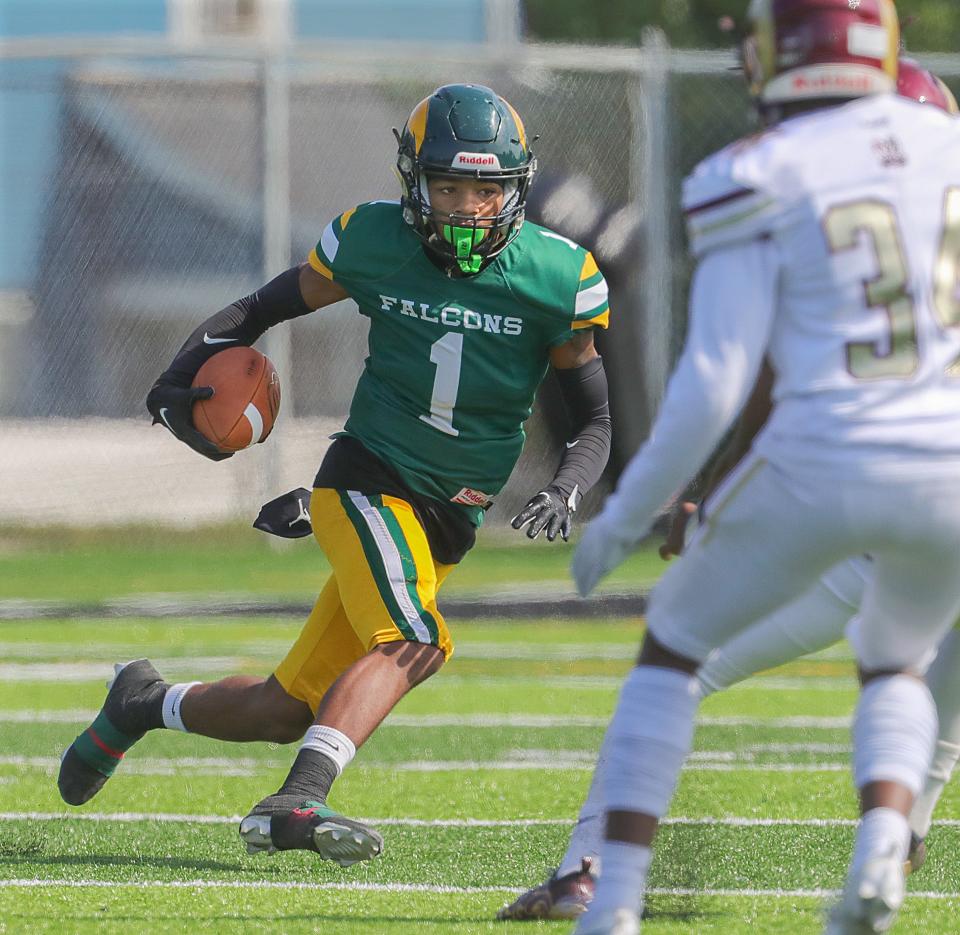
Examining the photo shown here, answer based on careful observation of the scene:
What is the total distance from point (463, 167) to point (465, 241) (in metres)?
0.18

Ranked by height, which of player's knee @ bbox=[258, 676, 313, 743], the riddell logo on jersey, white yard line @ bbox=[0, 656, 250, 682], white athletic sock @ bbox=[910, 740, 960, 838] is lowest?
white yard line @ bbox=[0, 656, 250, 682]

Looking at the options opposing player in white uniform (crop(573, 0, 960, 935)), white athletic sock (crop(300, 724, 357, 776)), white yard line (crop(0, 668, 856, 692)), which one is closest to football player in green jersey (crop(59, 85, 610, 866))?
white athletic sock (crop(300, 724, 357, 776))

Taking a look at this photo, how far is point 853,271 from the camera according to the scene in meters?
2.62

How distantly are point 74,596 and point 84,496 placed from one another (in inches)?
82.9

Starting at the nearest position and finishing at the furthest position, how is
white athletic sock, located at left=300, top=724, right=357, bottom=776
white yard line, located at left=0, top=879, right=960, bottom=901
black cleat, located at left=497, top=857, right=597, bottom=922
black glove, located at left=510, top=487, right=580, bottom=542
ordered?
black cleat, located at left=497, top=857, right=597, bottom=922 → white yard line, located at left=0, top=879, right=960, bottom=901 → white athletic sock, located at left=300, top=724, right=357, bottom=776 → black glove, located at left=510, top=487, right=580, bottom=542

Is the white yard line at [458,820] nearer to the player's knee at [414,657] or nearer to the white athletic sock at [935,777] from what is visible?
the player's knee at [414,657]

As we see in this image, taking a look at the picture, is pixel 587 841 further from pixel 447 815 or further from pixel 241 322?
pixel 241 322

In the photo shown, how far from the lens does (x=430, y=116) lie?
168 inches

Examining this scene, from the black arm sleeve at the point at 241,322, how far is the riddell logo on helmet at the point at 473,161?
517 millimetres

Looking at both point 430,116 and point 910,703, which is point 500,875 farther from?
point 430,116

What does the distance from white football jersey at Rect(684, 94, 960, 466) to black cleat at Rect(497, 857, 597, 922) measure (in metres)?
1.16

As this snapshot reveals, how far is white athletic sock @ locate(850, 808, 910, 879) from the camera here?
8.64 ft

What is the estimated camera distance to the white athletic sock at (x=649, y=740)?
2.73 m

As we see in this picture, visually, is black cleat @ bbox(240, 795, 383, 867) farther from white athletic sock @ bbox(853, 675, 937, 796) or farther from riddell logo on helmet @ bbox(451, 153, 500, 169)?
riddell logo on helmet @ bbox(451, 153, 500, 169)
